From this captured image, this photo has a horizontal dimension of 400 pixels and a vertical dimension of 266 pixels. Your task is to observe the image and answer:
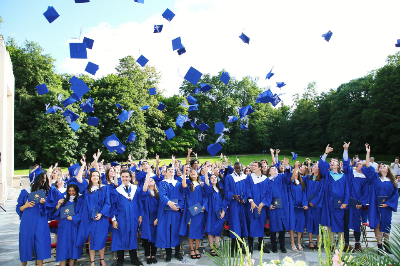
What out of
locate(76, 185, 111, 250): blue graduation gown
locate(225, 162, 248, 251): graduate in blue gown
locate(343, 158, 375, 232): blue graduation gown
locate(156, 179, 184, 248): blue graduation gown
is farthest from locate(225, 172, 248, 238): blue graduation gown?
locate(76, 185, 111, 250): blue graduation gown

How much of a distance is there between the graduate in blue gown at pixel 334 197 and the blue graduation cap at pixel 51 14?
715 centimetres

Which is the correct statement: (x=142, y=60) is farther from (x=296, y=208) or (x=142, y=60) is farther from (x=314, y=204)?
(x=314, y=204)

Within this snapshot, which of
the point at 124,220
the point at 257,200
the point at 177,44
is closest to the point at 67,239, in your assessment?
the point at 124,220

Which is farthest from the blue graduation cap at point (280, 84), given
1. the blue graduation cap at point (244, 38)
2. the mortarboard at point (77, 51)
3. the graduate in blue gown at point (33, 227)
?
the graduate in blue gown at point (33, 227)

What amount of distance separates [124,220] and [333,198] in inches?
177

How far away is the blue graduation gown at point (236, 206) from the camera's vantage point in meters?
6.15

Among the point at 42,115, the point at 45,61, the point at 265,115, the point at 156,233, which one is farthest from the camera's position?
the point at 265,115

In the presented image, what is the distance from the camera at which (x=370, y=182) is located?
6.40 meters

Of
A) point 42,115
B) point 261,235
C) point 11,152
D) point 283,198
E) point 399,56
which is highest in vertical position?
point 399,56

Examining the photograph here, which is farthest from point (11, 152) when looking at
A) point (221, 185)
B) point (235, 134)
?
point (235, 134)

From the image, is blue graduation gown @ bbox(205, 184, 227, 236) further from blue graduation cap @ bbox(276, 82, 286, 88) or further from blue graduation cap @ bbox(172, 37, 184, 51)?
blue graduation cap @ bbox(276, 82, 286, 88)

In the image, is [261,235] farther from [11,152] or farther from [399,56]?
[399,56]

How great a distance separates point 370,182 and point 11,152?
18091 mm

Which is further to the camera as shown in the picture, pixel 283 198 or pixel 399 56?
pixel 399 56
